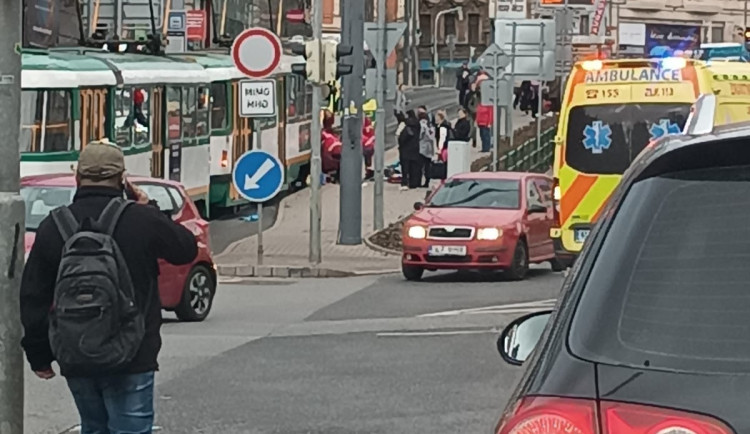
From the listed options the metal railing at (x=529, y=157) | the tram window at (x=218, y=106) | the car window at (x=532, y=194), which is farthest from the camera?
the metal railing at (x=529, y=157)

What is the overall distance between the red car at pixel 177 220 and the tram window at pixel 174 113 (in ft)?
39.0

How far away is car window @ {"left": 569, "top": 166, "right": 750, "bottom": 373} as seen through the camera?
3.59 metres

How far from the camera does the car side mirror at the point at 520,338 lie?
17.4ft

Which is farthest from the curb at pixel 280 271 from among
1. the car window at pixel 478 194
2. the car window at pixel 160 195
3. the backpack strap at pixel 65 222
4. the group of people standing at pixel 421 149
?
the backpack strap at pixel 65 222

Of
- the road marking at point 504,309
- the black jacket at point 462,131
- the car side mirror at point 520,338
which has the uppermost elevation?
the car side mirror at point 520,338

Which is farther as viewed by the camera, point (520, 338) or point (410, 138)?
point (410, 138)

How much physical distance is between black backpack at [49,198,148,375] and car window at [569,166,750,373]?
2739 millimetres

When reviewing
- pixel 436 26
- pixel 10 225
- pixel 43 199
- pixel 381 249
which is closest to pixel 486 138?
pixel 381 249

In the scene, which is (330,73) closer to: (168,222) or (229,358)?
(229,358)

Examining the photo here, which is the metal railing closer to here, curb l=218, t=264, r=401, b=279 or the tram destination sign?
curb l=218, t=264, r=401, b=279

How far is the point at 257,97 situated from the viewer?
22125mm

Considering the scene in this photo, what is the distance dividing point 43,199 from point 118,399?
33.9ft

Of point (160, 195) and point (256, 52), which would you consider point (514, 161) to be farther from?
point (160, 195)

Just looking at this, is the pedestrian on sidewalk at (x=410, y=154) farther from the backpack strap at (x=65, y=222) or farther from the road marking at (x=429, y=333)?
the backpack strap at (x=65, y=222)
